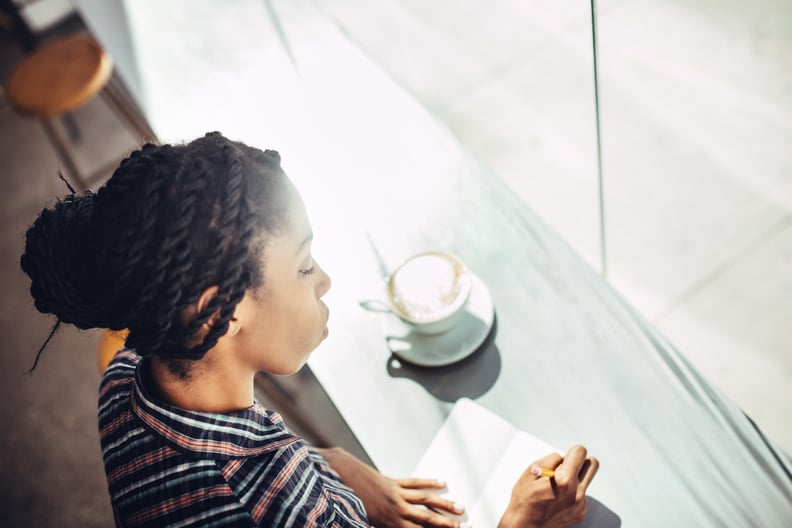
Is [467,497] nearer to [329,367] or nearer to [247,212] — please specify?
[329,367]

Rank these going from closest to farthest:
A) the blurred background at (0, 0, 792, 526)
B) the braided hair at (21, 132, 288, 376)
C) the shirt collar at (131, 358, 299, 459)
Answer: the braided hair at (21, 132, 288, 376) < the shirt collar at (131, 358, 299, 459) < the blurred background at (0, 0, 792, 526)

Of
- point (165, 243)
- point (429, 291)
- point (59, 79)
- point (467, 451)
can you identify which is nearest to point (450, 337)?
point (429, 291)

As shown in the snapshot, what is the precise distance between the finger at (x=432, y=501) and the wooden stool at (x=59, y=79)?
80.0 inches

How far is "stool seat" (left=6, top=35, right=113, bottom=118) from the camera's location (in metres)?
2.58

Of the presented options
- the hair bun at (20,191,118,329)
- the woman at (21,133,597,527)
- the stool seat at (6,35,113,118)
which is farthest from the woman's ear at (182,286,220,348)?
the stool seat at (6,35,113,118)

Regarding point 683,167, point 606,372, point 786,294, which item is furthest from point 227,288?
point 683,167

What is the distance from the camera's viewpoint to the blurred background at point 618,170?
2059 millimetres

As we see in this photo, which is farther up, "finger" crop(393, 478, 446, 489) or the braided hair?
the braided hair

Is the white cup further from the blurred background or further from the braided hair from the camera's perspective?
the blurred background

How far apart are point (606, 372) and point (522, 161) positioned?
1.63 meters

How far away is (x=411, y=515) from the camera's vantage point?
103 cm

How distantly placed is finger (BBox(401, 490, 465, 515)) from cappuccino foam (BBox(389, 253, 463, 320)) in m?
0.30

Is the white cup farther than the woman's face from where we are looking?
Yes

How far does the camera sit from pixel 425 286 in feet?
3.89
